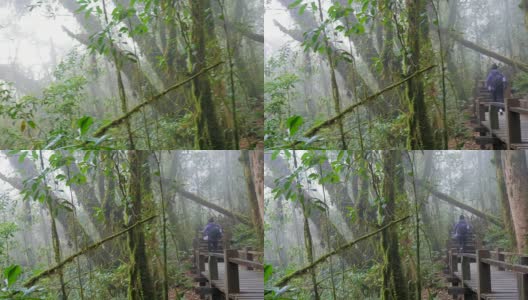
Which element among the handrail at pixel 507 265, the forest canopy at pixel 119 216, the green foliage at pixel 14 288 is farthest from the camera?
the forest canopy at pixel 119 216

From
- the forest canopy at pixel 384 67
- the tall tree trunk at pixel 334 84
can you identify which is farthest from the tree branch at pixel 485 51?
the tall tree trunk at pixel 334 84

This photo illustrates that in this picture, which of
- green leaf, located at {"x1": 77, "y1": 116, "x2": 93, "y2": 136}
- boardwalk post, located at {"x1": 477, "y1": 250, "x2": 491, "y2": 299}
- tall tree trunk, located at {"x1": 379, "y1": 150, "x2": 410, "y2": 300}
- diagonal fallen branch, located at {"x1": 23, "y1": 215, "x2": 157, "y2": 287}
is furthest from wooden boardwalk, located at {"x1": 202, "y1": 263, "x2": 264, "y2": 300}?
boardwalk post, located at {"x1": 477, "y1": 250, "x2": 491, "y2": 299}

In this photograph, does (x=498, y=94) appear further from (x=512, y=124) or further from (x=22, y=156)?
(x=22, y=156)

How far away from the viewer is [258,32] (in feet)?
14.6

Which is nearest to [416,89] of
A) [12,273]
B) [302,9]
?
[302,9]

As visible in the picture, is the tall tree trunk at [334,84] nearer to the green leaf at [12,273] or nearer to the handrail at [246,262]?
the handrail at [246,262]

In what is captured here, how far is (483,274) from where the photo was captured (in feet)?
14.2

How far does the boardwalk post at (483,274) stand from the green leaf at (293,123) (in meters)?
1.43

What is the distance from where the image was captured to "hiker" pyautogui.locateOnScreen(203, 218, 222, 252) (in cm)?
446

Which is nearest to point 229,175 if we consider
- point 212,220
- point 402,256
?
point 212,220

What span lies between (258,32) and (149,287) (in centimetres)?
184

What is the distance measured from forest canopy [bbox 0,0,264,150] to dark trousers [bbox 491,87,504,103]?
60.5 inches

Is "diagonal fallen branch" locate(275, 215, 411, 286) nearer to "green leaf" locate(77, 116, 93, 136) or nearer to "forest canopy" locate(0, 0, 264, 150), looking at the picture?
"forest canopy" locate(0, 0, 264, 150)

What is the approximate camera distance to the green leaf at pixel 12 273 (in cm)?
427
